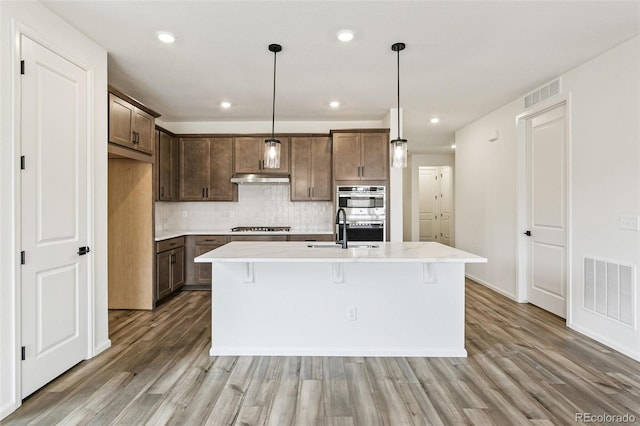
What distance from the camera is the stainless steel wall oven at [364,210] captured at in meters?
4.86

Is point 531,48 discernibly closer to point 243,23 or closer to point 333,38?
point 333,38

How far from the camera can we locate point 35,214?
7.53 ft

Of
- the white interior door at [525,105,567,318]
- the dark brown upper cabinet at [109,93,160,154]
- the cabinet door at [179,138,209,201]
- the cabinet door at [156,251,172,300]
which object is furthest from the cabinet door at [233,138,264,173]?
the white interior door at [525,105,567,318]

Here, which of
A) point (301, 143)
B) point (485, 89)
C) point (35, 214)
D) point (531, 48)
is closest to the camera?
point (35, 214)

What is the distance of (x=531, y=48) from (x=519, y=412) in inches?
115

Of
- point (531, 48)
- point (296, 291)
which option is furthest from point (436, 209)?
point (296, 291)

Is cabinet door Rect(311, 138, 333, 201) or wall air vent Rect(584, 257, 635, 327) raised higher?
cabinet door Rect(311, 138, 333, 201)

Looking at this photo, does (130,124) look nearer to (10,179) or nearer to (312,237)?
(10,179)

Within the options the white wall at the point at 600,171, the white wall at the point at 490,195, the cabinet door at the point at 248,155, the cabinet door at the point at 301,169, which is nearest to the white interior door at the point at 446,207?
the white wall at the point at 490,195

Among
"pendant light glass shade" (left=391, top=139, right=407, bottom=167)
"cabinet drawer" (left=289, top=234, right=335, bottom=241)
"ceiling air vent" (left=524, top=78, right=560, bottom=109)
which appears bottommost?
"cabinet drawer" (left=289, top=234, right=335, bottom=241)

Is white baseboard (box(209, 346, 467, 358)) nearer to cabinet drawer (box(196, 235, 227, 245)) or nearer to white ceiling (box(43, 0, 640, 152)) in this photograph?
cabinet drawer (box(196, 235, 227, 245))

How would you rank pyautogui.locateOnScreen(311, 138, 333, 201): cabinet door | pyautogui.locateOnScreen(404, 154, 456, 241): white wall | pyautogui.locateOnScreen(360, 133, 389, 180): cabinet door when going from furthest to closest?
pyautogui.locateOnScreen(404, 154, 456, 241): white wall, pyautogui.locateOnScreen(311, 138, 333, 201): cabinet door, pyautogui.locateOnScreen(360, 133, 389, 180): cabinet door

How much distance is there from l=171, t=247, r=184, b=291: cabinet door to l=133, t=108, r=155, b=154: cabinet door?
154cm

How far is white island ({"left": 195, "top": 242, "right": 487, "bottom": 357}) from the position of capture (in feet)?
9.53
